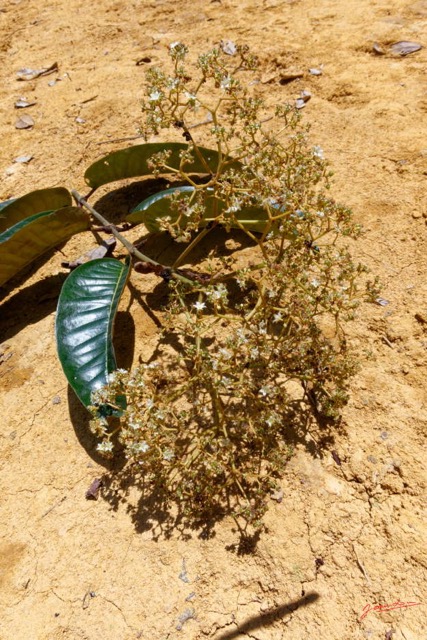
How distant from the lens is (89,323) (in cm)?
181

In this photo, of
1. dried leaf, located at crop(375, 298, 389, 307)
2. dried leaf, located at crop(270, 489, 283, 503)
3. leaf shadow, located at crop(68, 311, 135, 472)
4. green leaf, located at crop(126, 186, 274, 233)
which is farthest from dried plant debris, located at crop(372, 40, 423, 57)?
dried leaf, located at crop(270, 489, 283, 503)

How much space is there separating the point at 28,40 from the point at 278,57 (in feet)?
7.00

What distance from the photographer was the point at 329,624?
1.35 m

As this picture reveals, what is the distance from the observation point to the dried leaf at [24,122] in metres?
3.21

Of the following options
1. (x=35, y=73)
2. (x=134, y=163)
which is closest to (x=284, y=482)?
(x=134, y=163)

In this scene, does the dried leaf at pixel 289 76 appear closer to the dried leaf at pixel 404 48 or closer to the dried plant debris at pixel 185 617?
the dried leaf at pixel 404 48

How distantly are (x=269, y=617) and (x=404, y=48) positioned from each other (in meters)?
3.02

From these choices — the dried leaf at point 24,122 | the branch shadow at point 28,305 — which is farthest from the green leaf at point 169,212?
the dried leaf at point 24,122

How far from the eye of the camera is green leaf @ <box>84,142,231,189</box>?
7.57ft

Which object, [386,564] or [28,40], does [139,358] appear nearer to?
[386,564]

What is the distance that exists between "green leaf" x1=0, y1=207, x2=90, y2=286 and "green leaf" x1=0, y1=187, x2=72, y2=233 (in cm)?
11

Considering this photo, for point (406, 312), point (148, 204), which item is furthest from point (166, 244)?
point (406, 312)

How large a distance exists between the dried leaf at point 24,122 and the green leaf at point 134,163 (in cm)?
100

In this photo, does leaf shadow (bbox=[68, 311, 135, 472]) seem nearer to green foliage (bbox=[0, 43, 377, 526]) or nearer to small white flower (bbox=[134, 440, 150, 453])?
green foliage (bbox=[0, 43, 377, 526])
